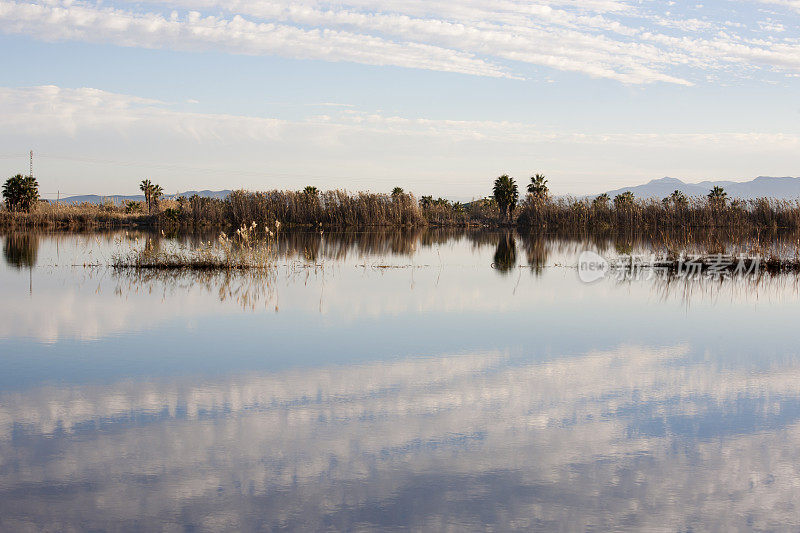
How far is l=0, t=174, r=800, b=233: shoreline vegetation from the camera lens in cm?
4797

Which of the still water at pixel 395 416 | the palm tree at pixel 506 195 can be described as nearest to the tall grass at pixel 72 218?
the palm tree at pixel 506 195

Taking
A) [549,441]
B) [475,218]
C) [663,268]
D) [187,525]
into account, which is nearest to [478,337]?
[549,441]

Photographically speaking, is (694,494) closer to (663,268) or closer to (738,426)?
(738,426)

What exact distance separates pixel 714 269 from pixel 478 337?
12177mm

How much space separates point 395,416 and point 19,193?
54056mm

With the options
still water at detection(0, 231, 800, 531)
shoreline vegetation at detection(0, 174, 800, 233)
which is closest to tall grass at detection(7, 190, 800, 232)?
shoreline vegetation at detection(0, 174, 800, 233)

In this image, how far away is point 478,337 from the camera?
403 inches

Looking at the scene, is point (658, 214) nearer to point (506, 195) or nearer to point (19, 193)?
point (506, 195)

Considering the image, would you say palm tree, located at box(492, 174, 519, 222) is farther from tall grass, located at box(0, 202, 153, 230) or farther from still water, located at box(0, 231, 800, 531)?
still water, located at box(0, 231, 800, 531)

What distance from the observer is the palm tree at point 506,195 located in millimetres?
60156

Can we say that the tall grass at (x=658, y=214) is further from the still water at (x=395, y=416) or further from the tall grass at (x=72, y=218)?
the still water at (x=395, y=416)

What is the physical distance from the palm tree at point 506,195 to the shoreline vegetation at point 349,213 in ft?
10.4

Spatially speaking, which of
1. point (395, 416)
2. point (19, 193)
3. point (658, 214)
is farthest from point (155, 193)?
point (395, 416)

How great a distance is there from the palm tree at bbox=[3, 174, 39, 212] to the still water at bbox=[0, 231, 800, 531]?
1758 inches
